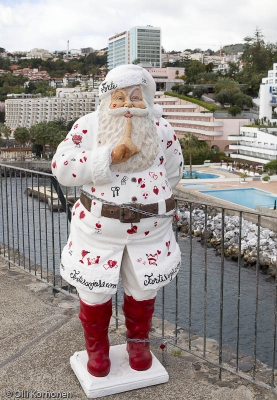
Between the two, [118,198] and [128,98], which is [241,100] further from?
[118,198]

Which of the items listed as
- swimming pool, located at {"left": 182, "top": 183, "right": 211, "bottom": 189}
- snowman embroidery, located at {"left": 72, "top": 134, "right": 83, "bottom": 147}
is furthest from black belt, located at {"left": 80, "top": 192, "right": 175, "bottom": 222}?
swimming pool, located at {"left": 182, "top": 183, "right": 211, "bottom": 189}

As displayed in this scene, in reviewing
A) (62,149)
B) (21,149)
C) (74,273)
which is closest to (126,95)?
(62,149)

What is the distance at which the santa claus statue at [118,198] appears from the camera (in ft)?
7.43

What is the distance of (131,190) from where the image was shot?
2.29m

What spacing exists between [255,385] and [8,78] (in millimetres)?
98947

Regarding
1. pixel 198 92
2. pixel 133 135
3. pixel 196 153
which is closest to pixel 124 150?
pixel 133 135

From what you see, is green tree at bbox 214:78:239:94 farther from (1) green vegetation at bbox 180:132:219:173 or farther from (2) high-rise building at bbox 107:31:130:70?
(2) high-rise building at bbox 107:31:130:70

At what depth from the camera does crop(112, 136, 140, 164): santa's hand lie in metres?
2.20

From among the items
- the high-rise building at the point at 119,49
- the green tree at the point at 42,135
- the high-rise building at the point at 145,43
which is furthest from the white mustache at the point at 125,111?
the high-rise building at the point at 119,49

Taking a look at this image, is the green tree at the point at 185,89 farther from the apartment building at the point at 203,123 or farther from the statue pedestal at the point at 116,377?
the statue pedestal at the point at 116,377

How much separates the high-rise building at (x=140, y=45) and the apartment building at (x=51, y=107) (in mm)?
27226

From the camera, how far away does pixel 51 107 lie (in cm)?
6806

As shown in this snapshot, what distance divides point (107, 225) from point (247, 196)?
72.0 ft

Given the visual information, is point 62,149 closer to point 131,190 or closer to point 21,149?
→ point 131,190
